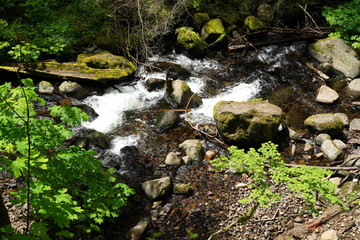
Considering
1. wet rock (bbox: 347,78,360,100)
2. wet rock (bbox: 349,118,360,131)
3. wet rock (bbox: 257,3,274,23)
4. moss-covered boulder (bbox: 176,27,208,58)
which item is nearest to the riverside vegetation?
wet rock (bbox: 349,118,360,131)

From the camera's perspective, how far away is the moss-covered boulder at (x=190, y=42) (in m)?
10.6

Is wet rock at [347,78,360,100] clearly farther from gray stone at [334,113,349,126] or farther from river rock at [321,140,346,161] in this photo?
river rock at [321,140,346,161]

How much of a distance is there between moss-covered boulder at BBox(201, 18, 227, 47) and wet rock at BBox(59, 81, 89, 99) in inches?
205

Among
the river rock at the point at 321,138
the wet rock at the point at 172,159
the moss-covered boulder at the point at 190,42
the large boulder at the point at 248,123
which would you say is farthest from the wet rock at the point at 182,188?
the moss-covered boulder at the point at 190,42

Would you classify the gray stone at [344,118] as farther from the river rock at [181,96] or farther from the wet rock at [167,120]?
the wet rock at [167,120]

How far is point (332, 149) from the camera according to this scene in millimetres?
6637

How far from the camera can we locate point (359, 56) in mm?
10008

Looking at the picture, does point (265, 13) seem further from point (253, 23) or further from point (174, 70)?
point (174, 70)

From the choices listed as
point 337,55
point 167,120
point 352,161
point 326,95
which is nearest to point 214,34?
point 337,55

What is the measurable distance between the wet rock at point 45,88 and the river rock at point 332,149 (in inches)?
289

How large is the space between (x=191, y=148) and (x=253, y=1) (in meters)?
9.06

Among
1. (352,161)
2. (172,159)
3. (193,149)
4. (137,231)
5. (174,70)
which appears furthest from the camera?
(174,70)

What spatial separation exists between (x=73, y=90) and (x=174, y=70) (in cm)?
338

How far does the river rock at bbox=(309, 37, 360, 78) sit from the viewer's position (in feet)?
31.7
